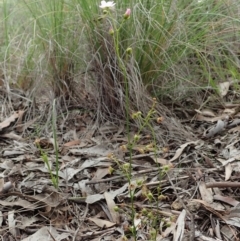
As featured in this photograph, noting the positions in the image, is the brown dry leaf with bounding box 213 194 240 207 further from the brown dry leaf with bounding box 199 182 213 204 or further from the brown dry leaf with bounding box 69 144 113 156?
the brown dry leaf with bounding box 69 144 113 156

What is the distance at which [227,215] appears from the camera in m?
1.56

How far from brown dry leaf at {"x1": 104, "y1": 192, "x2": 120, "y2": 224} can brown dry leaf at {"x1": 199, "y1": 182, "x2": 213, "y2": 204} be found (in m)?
0.31

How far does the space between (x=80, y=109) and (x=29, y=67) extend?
17.7 inches

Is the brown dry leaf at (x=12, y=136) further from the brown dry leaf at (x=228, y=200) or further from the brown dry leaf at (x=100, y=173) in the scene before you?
the brown dry leaf at (x=228, y=200)

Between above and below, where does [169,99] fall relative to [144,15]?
below

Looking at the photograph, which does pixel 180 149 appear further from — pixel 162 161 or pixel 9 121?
pixel 9 121

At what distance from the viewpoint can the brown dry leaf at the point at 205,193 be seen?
5.37 ft

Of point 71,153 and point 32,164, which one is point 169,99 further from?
point 32,164

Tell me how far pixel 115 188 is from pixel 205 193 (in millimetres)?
325

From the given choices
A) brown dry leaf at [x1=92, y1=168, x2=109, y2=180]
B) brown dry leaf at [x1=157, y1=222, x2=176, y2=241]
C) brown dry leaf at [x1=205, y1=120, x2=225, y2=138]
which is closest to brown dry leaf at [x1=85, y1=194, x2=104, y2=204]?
brown dry leaf at [x1=92, y1=168, x2=109, y2=180]

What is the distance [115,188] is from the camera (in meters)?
1.76

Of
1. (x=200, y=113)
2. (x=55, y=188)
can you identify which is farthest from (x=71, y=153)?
(x=200, y=113)

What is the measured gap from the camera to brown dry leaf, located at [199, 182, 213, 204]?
5.37 ft

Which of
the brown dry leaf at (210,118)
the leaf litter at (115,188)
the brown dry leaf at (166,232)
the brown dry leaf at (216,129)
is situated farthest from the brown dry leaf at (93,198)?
the brown dry leaf at (210,118)
